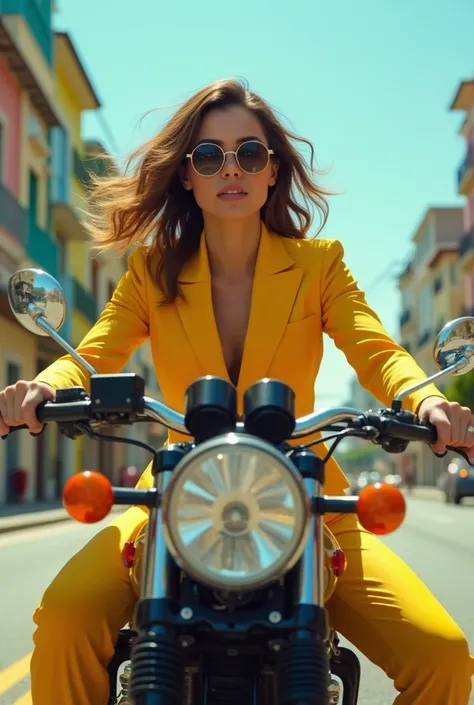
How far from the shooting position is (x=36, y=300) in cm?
249

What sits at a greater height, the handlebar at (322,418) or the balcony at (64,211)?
the balcony at (64,211)

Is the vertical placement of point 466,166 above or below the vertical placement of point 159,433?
above

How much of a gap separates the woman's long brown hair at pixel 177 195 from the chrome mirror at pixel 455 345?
75cm

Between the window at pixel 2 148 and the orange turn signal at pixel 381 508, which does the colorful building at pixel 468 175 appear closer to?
the window at pixel 2 148

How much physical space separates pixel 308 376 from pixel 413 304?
81.6 meters

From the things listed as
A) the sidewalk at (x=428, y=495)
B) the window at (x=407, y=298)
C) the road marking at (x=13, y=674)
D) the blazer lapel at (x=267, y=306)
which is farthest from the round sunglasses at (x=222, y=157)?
the window at (x=407, y=298)

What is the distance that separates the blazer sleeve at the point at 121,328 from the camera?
284 cm

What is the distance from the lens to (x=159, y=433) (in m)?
43.2

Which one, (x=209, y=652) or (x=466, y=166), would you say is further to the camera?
(x=466, y=166)

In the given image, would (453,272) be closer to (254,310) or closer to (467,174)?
(467,174)

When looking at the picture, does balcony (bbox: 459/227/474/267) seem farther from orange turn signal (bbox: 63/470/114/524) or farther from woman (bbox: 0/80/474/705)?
orange turn signal (bbox: 63/470/114/524)

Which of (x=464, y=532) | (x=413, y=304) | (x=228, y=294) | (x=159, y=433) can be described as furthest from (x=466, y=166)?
(x=228, y=294)

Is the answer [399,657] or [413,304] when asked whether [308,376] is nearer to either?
[399,657]

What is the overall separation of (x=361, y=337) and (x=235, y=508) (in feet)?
3.50
